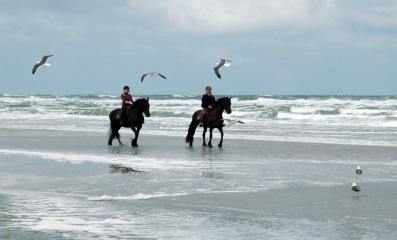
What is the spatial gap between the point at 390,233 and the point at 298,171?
23.5 ft

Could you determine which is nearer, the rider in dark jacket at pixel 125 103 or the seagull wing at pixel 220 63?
the rider in dark jacket at pixel 125 103

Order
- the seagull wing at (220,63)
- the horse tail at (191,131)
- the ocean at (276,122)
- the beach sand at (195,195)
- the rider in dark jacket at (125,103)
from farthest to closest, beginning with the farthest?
1. the ocean at (276,122)
2. the seagull wing at (220,63)
3. the horse tail at (191,131)
4. the rider in dark jacket at (125,103)
5. the beach sand at (195,195)

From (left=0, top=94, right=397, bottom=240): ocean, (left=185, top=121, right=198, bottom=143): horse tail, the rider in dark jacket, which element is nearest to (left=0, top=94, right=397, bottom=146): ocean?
(left=185, top=121, right=198, bottom=143): horse tail

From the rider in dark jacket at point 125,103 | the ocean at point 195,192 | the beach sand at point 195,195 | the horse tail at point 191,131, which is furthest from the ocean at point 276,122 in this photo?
the beach sand at point 195,195

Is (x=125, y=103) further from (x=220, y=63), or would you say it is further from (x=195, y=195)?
(x=195, y=195)

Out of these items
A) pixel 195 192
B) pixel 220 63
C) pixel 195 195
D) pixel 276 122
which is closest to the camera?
pixel 195 195

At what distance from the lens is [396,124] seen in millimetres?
40125

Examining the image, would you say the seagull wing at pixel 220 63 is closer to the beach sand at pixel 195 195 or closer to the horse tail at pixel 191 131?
the horse tail at pixel 191 131

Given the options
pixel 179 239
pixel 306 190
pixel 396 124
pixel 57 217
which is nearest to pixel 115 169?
pixel 306 190

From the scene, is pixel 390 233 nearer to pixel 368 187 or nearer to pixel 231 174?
pixel 368 187

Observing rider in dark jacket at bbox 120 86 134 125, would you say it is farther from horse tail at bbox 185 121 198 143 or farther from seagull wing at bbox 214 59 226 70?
seagull wing at bbox 214 59 226 70

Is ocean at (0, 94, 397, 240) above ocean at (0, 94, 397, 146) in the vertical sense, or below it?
above

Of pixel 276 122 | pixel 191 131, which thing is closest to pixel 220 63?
pixel 191 131

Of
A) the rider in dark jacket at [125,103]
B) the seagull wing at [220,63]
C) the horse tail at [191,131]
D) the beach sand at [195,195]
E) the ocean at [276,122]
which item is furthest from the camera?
the ocean at [276,122]
